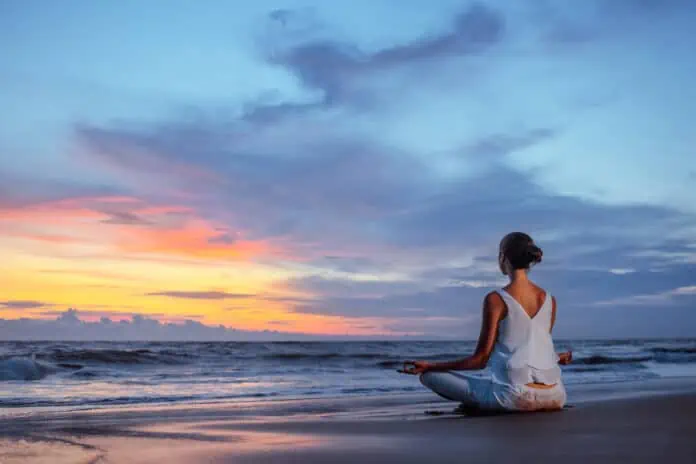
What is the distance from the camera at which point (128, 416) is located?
741cm

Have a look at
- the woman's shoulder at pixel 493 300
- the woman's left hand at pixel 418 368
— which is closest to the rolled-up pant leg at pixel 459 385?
the woman's left hand at pixel 418 368

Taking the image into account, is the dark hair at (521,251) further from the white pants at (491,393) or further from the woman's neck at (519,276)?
the white pants at (491,393)

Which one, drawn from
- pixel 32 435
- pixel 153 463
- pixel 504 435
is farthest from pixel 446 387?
pixel 32 435

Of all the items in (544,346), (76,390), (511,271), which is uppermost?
(511,271)

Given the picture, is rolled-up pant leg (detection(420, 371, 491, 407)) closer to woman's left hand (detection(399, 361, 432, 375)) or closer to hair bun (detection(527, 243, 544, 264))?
woman's left hand (detection(399, 361, 432, 375))

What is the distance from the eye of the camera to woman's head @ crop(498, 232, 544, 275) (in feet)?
17.5

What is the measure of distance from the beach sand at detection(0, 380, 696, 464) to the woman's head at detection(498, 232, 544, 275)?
3.56ft

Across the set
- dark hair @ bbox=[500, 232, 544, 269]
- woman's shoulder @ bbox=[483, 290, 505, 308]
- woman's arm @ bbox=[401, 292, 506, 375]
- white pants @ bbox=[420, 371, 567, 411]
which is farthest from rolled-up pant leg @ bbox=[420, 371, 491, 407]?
dark hair @ bbox=[500, 232, 544, 269]

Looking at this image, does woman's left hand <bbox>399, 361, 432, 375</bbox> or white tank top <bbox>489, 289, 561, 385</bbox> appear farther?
white tank top <bbox>489, 289, 561, 385</bbox>

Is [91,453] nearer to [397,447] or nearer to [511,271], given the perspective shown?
[397,447]

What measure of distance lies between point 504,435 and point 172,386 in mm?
11371

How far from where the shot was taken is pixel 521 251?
5363 mm

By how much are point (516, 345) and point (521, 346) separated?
1.4 inches

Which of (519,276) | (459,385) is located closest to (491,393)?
(459,385)
